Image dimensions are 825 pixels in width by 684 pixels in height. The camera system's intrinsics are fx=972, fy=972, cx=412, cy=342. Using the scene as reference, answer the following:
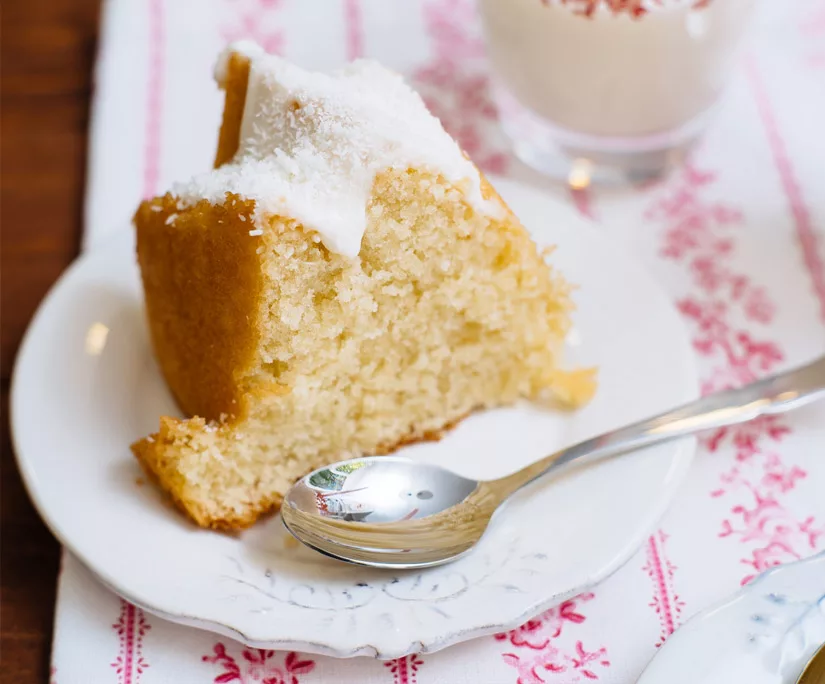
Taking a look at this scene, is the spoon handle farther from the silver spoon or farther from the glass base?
the glass base

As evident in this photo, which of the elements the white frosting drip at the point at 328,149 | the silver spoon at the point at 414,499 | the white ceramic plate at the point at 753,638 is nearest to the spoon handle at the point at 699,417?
the silver spoon at the point at 414,499

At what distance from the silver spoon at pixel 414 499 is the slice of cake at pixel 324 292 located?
0.34 feet

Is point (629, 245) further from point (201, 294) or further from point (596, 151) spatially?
point (201, 294)

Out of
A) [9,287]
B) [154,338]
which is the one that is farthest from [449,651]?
[9,287]

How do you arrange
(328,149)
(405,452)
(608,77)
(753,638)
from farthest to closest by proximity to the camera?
(608,77) < (405,452) < (328,149) < (753,638)

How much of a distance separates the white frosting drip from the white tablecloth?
516 mm

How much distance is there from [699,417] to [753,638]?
1.13ft

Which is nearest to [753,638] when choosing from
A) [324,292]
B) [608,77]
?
[324,292]

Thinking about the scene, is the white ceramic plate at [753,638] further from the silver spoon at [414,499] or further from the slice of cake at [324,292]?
the slice of cake at [324,292]

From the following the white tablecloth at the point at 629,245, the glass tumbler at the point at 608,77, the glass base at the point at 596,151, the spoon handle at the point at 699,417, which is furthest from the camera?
the glass base at the point at 596,151

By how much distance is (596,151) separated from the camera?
Result: 1857 millimetres

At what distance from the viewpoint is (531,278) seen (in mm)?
1413

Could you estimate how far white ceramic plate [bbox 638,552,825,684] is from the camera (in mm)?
1067

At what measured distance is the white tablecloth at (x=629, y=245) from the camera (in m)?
1.18
